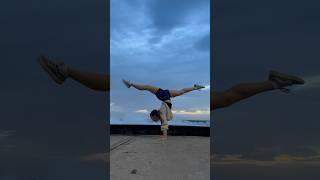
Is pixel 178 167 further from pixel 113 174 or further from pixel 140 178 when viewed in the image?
pixel 113 174

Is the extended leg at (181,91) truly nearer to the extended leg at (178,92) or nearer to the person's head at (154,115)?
the extended leg at (178,92)

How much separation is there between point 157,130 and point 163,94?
181 inches

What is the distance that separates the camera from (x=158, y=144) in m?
12.7

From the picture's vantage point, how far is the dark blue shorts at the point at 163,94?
10.4m
